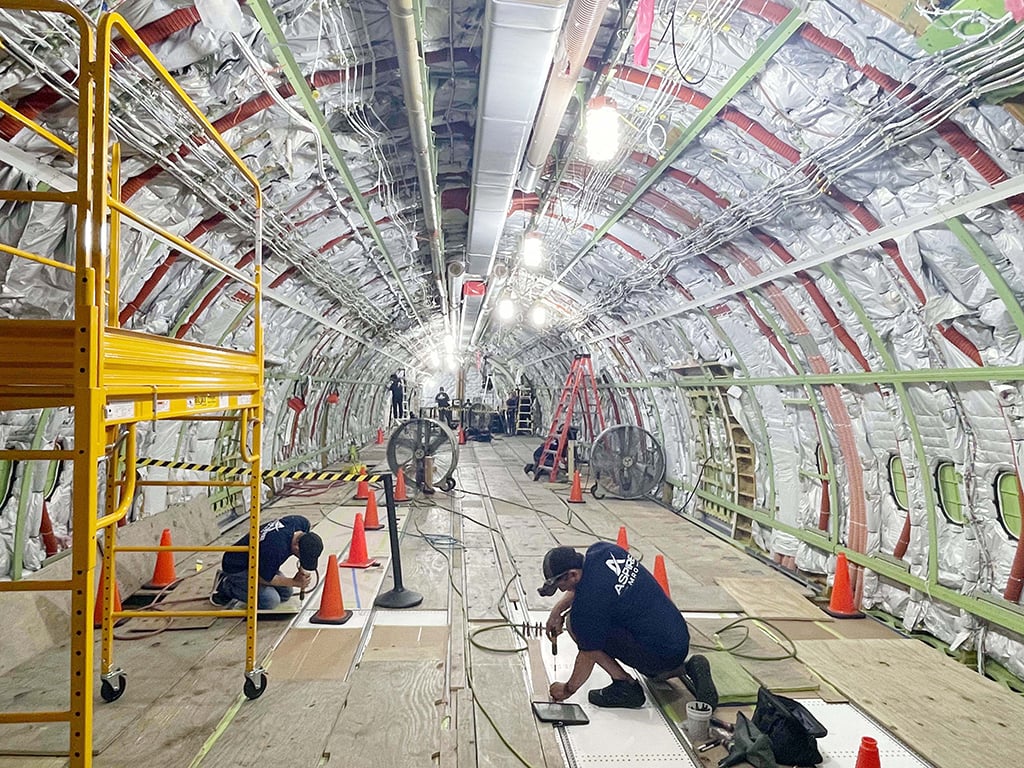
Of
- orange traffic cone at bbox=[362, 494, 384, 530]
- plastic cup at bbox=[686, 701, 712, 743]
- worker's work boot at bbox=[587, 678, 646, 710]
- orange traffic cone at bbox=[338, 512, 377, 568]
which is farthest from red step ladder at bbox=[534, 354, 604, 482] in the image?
plastic cup at bbox=[686, 701, 712, 743]

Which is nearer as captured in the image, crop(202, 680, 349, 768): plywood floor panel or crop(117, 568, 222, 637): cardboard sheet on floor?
crop(202, 680, 349, 768): plywood floor panel

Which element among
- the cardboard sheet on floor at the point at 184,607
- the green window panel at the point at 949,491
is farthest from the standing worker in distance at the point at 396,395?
the green window panel at the point at 949,491

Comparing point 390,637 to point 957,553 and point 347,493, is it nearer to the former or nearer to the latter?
point 957,553

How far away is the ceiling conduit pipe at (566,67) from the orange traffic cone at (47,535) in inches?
208

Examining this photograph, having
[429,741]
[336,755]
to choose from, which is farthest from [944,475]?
[336,755]

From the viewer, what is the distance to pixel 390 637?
Answer: 19.0 feet

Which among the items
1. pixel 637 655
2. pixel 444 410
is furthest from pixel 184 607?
pixel 444 410

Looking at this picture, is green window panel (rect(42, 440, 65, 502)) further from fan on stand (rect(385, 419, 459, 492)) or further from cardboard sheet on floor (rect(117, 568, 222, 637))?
fan on stand (rect(385, 419, 459, 492))

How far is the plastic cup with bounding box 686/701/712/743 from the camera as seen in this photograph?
4113 millimetres

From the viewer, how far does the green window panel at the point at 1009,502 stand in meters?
4.87

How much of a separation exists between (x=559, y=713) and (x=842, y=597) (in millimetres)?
3892

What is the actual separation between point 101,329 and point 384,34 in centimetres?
365

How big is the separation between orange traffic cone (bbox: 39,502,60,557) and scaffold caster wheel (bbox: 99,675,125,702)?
1.42m

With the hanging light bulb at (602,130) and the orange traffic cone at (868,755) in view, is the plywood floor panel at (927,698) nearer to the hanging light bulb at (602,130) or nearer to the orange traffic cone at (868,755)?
the orange traffic cone at (868,755)
